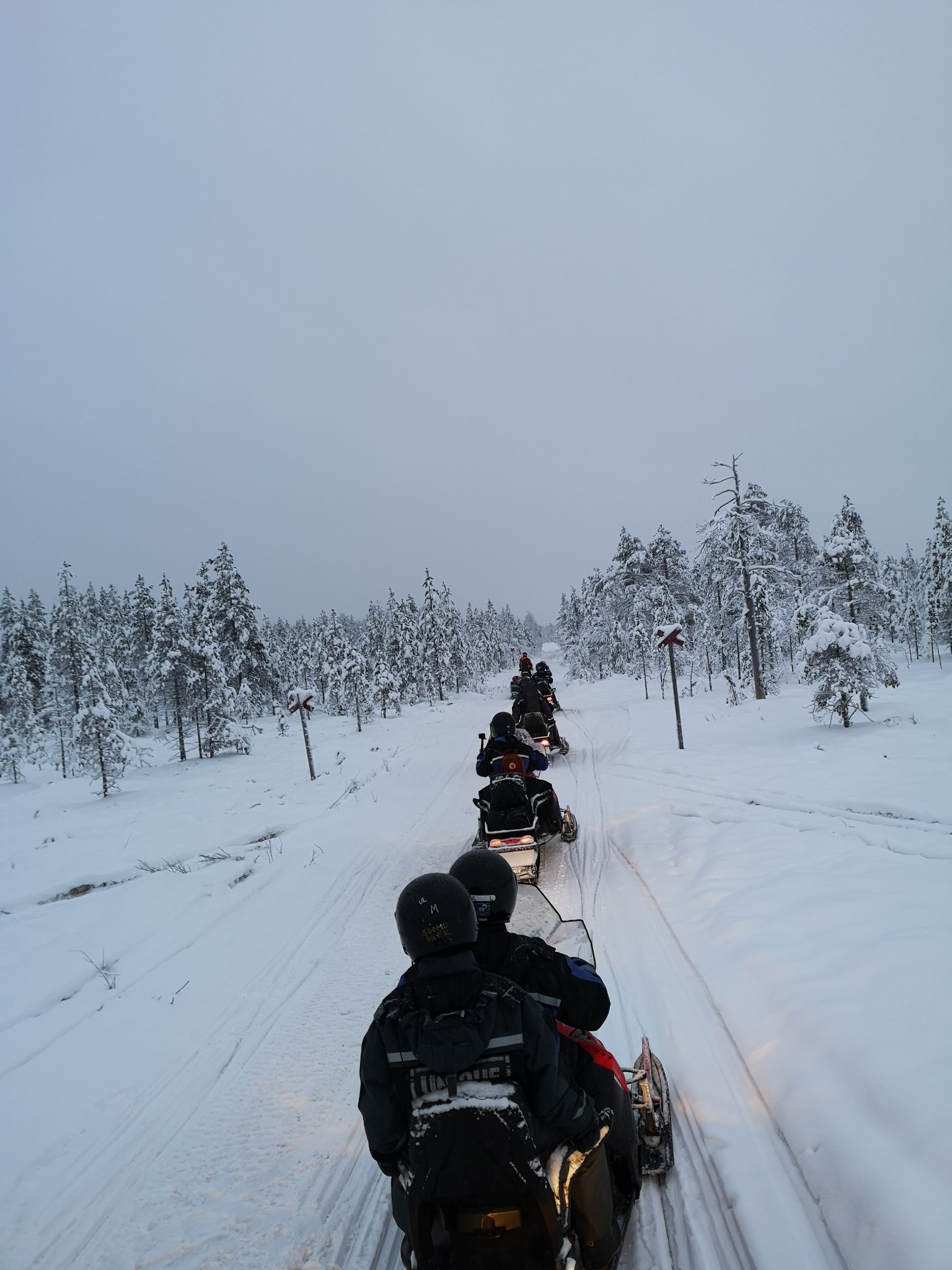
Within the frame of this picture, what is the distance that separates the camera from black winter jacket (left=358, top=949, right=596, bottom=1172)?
2217mm

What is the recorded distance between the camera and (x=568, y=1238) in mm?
2520

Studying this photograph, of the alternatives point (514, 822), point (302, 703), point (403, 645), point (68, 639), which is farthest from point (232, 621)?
point (514, 822)

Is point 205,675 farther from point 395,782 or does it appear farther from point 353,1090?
point 353,1090

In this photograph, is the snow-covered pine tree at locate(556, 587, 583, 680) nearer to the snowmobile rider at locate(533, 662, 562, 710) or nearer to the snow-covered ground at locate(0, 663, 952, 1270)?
the snowmobile rider at locate(533, 662, 562, 710)

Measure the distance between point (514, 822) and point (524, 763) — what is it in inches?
51.7

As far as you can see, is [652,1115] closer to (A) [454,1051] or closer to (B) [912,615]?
(A) [454,1051]

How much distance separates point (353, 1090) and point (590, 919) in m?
3.06

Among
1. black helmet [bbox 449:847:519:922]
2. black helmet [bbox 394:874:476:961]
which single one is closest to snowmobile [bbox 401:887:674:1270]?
black helmet [bbox 394:874:476:961]

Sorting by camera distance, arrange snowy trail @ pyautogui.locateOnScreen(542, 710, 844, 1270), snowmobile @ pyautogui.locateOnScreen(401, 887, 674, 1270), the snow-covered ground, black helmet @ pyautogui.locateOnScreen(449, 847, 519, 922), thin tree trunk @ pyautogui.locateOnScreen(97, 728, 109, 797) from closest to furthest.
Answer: snowmobile @ pyautogui.locateOnScreen(401, 887, 674, 1270), snowy trail @ pyautogui.locateOnScreen(542, 710, 844, 1270), the snow-covered ground, black helmet @ pyautogui.locateOnScreen(449, 847, 519, 922), thin tree trunk @ pyautogui.locateOnScreen(97, 728, 109, 797)

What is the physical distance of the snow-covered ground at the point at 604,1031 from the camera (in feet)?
10.7

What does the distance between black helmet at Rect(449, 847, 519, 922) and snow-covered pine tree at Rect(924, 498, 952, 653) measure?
49.2 metres

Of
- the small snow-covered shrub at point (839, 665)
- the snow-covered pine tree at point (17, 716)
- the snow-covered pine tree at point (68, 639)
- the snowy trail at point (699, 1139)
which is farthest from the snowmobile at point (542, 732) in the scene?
the snow-covered pine tree at point (17, 716)

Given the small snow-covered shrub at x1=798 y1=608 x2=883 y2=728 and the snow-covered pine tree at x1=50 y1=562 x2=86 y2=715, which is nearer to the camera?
the small snow-covered shrub at x1=798 y1=608 x2=883 y2=728

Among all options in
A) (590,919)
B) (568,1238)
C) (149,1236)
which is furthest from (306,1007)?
(568,1238)
